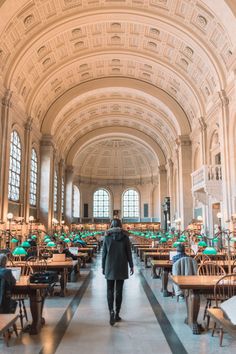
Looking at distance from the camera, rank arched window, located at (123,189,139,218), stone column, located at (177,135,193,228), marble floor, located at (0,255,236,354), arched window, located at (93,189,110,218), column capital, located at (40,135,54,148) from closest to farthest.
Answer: marble floor, located at (0,255,236,354) < stone column, located at (177,135,193,228) < column capital, located at (40,135,54,148) < arched window, located at (123,189,139,218) < arched window, located at (93,189,110,218)

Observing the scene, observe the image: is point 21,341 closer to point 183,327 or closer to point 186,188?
point 183,327

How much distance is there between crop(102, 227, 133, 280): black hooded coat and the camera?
20.8ft

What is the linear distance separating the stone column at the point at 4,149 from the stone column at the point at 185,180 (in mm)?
13960

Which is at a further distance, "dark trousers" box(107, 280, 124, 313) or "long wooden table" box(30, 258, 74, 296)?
"long wooden table" box(30, 258, 74, 296)

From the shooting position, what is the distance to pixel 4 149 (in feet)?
59.0

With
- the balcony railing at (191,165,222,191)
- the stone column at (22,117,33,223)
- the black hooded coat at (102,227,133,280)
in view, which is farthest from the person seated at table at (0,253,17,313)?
the stone column at (22,117,33,223)

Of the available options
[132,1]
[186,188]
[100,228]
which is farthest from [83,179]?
[132,1]

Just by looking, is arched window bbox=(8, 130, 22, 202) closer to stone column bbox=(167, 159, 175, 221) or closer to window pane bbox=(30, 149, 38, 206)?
window pane bbox=(30, 149, 38, 206)

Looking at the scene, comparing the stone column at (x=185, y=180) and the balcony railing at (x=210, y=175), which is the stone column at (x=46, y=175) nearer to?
the stone column at (x=185, y=180)

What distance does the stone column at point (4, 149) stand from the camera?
1777 cm

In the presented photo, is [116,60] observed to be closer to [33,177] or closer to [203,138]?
[203,138]

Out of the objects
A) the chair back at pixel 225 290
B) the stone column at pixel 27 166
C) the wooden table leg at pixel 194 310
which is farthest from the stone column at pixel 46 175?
the chair back at pixel 225 290

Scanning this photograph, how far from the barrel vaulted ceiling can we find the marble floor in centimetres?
1295

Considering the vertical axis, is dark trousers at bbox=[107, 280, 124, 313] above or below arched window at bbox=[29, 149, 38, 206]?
below
